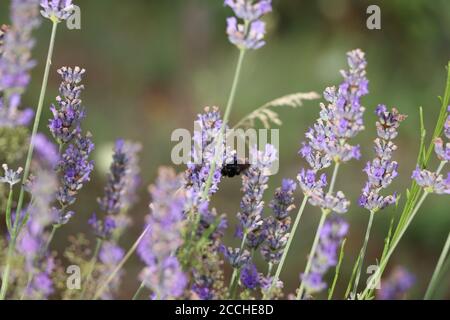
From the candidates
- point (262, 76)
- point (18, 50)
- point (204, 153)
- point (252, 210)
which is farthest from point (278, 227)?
point (262, 76)

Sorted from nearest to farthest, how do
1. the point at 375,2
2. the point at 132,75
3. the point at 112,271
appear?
1. the point at 112,271
2. the point at 375,2
3. the point at 132,75

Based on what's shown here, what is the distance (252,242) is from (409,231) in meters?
3.78

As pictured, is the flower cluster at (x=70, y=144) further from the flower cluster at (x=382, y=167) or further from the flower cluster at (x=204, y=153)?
the flower cluster at (x=382, y=167)

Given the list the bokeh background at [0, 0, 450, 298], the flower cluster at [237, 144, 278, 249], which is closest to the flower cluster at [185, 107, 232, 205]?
the flower cluster at [237, 144, 278, 249]

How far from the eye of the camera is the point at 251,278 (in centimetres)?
127

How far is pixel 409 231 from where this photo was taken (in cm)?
490

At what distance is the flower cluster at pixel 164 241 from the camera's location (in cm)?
97

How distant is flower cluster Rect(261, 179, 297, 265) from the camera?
4.24 feet

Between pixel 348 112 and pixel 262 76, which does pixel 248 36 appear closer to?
pixel 348 112

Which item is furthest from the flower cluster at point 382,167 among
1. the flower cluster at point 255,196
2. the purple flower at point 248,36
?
the purple flower at point 248,36

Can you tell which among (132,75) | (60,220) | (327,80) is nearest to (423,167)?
(60,220)

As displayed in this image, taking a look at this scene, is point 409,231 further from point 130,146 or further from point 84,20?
point 130,146

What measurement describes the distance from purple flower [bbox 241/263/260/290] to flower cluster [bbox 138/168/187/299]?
26cm

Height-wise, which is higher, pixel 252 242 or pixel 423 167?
pixel 423 167
